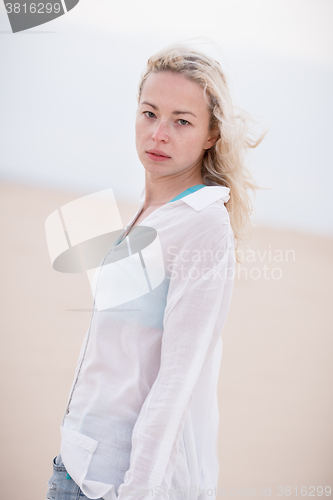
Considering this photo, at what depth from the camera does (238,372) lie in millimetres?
3578

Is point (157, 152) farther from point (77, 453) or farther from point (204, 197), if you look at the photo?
point (77, 453)

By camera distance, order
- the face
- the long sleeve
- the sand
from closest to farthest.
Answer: the long sleeve < the face < the sand

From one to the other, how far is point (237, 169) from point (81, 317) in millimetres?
3460

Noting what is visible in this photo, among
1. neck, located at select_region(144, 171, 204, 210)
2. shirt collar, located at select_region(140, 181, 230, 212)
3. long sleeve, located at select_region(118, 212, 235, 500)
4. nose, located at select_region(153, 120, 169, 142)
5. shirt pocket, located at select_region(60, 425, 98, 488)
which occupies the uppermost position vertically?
nose, located at select_region(153, 120, 169, 142)

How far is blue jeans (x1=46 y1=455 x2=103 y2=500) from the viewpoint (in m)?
0.81

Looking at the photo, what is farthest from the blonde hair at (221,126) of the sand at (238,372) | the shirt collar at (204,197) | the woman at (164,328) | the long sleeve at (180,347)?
the sand at (238,372)

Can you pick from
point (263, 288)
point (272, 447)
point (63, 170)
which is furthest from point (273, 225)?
point (272, 447)

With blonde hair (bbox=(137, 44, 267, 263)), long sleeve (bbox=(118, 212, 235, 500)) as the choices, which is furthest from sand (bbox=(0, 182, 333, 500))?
long sleeve (bbox=(118, 212, 235, 500))

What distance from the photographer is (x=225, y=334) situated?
423 cm

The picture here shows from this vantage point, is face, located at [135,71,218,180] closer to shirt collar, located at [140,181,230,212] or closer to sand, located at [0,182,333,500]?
shirt collar, located at [140,181,230,212]

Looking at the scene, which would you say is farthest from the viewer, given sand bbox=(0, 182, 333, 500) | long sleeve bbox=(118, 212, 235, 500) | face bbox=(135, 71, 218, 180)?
sand bbox=(0, 182, 333, 500)

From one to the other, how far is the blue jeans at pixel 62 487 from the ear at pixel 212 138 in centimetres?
69

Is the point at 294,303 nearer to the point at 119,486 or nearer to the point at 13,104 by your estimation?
the point at 119,486

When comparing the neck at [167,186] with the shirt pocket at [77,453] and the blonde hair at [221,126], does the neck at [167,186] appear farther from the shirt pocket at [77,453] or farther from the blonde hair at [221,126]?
the shirt pocket at [77,453]
